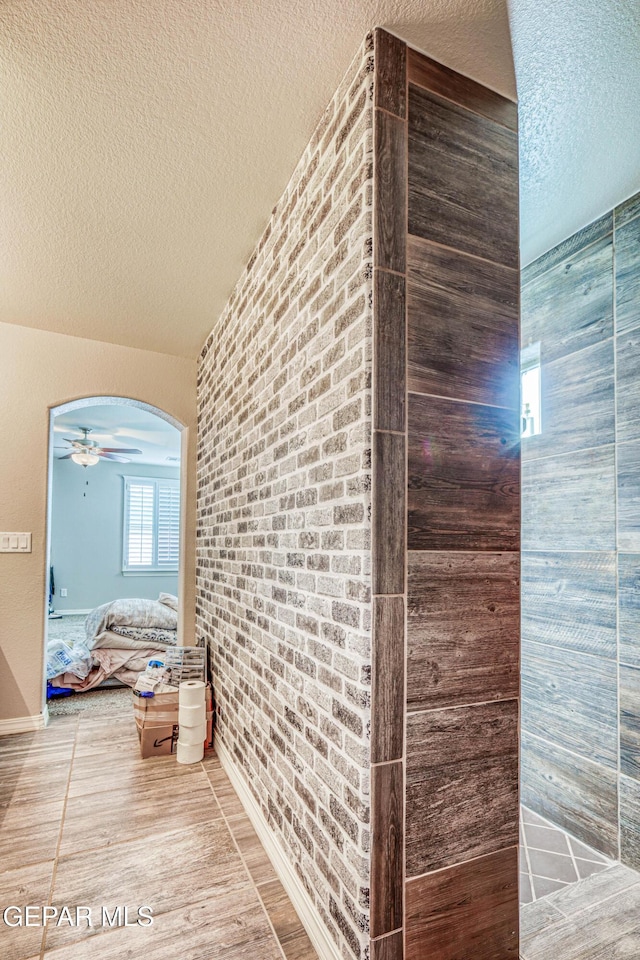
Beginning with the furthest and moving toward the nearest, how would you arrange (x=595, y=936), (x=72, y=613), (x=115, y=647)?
(x=72, y=613), (x=115, y=647), (x=595, y=936)

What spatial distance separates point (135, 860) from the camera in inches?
77.9

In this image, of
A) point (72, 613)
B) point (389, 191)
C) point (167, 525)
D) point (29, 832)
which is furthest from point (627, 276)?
point (72, 613)

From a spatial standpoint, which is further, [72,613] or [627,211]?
[72,613]

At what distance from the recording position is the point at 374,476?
1.32m

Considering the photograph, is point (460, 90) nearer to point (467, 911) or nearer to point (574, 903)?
point (467, 911)

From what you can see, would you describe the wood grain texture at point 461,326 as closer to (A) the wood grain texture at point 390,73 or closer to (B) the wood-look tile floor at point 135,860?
(A) the wood grain texture at point 390,73

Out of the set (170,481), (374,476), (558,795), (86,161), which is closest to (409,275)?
(374,476)

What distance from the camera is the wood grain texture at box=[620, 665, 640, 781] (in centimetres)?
196

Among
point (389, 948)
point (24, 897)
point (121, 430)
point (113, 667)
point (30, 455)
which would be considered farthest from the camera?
point (121, 430)

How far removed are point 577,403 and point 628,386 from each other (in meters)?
0.24

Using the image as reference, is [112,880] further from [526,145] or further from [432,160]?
[526,145]

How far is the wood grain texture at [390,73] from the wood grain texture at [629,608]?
5.85 ft

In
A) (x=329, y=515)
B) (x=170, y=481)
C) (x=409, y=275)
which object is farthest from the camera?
(x=170, y=481)

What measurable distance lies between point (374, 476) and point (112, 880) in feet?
5.89
